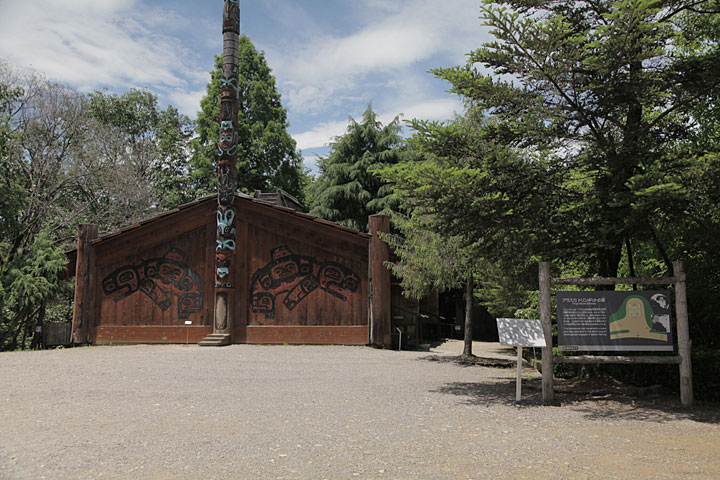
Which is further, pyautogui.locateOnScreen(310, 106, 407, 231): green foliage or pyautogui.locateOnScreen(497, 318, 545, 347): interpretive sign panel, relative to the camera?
pyautogui.locateOnScreen(310, 106, 407, 231): green foliage

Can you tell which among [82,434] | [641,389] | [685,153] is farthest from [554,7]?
[82,434]

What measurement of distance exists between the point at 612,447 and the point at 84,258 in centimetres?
1535

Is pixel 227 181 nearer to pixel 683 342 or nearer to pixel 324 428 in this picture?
pixel 324 428

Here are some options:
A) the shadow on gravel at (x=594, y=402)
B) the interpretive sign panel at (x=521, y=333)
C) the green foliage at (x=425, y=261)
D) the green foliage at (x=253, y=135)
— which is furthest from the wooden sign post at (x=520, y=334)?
the green foliage at (x=253, y=135)

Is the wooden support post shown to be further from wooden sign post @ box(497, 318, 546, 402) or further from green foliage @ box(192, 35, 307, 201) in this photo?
green foliage @ box(192, 35, 307, 201)

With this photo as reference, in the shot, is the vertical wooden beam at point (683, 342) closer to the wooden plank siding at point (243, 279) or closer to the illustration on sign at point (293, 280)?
the wooden plank siding at point (243, 279)

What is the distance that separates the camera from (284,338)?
1594 cm

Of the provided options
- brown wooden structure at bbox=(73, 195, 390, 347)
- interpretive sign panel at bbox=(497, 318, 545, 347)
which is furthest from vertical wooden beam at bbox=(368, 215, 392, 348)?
interpretive sign panel at bbox=(497, 318, 545, 347)

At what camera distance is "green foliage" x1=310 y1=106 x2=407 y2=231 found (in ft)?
98.5

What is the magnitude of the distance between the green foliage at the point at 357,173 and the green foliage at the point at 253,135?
3011 mm

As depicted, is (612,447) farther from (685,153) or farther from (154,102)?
(154,102)

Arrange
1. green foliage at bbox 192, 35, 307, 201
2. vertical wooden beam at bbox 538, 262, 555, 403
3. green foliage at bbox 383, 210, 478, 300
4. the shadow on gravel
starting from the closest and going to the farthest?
the shadow on gravel, vertical wooden beam at bbox 538, 262, 555, 403, green foliage at bbox 383, 210, 478, 300, green foliage at bbox 192, 35, 307, 201

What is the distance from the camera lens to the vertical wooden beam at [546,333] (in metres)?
8.41

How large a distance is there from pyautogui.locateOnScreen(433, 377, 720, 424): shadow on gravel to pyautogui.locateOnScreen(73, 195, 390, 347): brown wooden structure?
19.3ft
